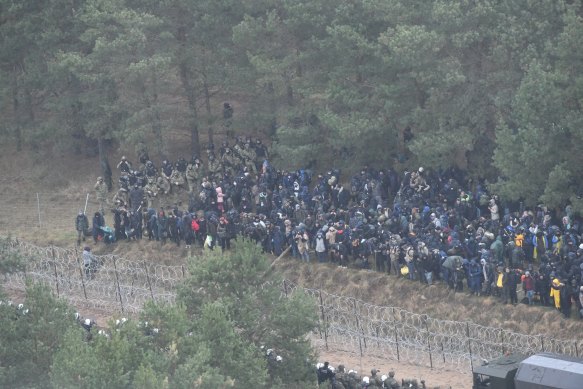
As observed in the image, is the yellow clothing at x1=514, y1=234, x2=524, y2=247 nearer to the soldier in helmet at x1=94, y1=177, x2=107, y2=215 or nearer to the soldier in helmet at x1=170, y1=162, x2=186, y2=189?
the soldier in helmet at x1=170, y1=162, x2=186, y2=189

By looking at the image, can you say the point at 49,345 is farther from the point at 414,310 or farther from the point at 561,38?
the point at 561,38

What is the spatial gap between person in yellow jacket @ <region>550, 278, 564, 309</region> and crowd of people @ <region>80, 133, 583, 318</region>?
36 millimetres

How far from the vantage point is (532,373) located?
2745 centimetres

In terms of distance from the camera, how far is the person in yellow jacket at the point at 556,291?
32.8m

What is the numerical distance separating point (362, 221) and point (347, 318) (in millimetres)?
3857

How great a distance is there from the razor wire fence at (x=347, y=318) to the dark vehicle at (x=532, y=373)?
8.17 ft

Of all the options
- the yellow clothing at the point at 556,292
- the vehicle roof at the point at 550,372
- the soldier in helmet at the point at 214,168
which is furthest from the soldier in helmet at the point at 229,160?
the vehicle roof at the point at 550,372

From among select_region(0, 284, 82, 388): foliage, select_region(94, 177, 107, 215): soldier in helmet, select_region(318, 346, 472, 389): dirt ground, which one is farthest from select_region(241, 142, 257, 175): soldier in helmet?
select_region(0, 284, 82, 388): foliage

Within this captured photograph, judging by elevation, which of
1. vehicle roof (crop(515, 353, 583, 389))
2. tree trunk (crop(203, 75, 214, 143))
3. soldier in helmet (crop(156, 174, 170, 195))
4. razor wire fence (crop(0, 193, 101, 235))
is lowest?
vehicle roof (crop(515, 353, 583, 389))

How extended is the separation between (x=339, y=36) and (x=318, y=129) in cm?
357

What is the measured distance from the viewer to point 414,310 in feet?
119

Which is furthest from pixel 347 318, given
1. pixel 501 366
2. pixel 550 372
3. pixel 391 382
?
pixel 550 372

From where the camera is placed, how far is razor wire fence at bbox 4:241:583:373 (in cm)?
3200

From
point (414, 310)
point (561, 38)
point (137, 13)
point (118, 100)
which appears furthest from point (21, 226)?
point (561, 38)
